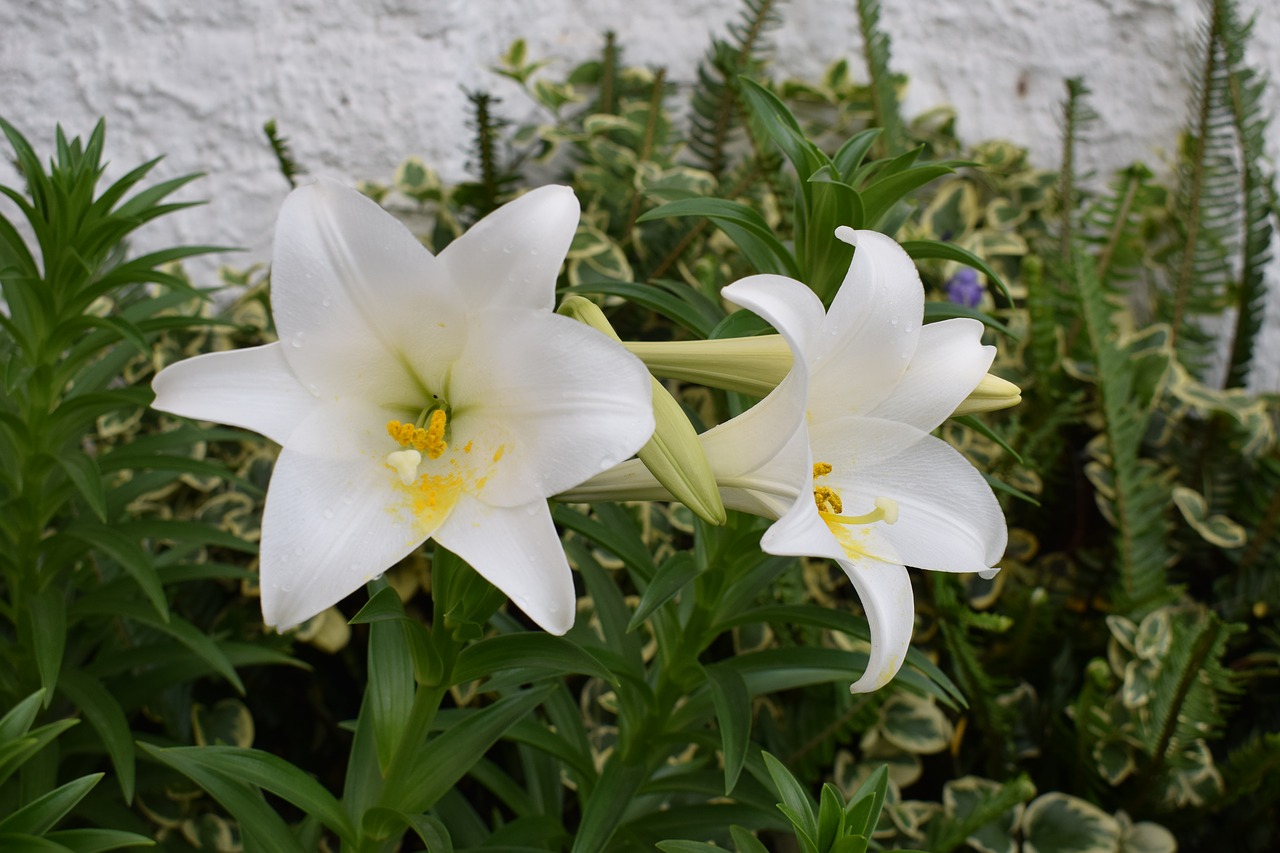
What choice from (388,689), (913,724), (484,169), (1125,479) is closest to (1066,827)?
(913,724)

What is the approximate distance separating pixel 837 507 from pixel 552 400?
0.24 m

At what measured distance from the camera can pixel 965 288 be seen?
1.88m

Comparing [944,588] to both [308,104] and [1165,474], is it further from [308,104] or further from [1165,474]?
[308,104]

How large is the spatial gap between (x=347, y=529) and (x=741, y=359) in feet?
0.93

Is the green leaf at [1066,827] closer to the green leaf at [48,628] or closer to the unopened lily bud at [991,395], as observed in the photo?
the unopened lily bud at [991,395]

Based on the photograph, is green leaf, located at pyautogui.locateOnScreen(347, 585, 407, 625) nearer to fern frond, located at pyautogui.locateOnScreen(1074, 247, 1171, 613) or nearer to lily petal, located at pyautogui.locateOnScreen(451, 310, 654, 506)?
lily petal, located at pyautogui.locateOnScreen(451, 310, 654, 506)

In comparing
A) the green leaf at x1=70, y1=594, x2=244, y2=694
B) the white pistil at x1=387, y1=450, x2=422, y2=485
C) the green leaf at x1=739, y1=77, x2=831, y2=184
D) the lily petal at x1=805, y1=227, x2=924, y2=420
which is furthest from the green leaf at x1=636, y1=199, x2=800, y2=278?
the green leaf at x1=70, y1=594, x2=244, y2=694

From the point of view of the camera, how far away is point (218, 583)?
158 centimetres

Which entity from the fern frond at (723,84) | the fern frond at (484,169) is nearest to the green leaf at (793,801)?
the fern frond at (484,169)

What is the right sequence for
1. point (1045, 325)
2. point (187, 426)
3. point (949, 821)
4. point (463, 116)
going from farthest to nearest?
1. point (463, 116)
2. point (1045, 325)
3. point (949, 821)
4. point (187, 426)

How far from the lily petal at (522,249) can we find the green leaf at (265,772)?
390 mm

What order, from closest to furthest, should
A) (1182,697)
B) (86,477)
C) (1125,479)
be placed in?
(86,477), (1182,697), (1125,479)

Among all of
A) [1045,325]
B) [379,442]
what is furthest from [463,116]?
[379,442]

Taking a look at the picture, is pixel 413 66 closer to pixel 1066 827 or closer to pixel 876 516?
pixel 876 516
